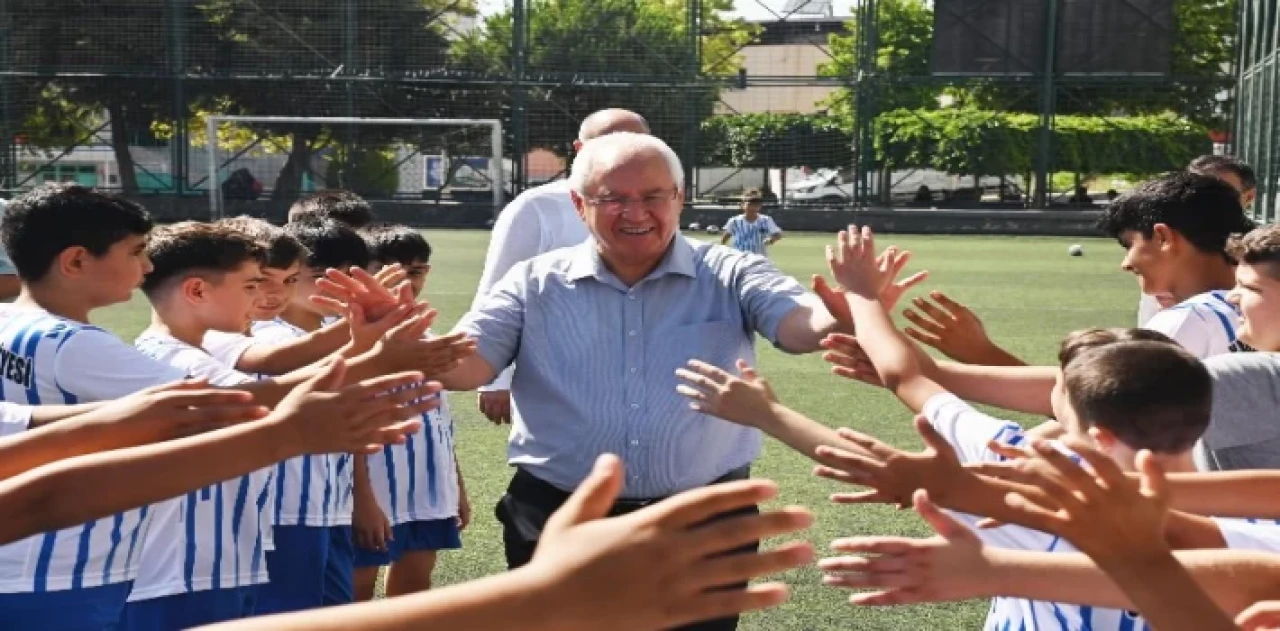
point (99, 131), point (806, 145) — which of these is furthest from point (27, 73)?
point (806, 145)

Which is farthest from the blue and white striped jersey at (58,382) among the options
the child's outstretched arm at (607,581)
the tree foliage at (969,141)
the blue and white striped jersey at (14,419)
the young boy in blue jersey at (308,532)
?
the tree foliage at (969,141)

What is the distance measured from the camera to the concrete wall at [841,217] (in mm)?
32000

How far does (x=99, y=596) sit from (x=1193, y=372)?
2539 mm

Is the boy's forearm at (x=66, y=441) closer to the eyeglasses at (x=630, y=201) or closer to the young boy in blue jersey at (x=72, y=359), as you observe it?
the young boy in blue jersey at (x=72, y=359)

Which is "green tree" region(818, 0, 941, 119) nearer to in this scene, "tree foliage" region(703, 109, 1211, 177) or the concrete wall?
"tree foliage" region(703, 109, 1211, 177)

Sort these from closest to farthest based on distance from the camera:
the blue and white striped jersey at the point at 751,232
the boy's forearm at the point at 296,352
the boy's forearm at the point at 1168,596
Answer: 1. the boy's forearm at the point at 1168,596
2. the boy's forearm at the point at 296,352
3. the blue and white striped jersey at the point at 751,232

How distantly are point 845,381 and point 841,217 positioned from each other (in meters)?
21.6

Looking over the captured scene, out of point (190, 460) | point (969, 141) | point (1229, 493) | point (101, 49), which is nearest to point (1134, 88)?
point (969, 141)

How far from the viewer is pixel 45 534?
325 centimetres

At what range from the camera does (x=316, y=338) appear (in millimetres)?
4027

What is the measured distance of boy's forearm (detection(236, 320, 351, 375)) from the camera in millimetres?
4000

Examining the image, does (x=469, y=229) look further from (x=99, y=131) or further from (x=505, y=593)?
(x=505, y=593)

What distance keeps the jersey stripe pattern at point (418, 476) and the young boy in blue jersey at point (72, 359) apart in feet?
4.81

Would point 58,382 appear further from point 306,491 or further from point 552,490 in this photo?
point 552,490
